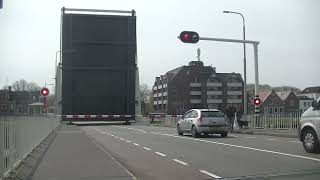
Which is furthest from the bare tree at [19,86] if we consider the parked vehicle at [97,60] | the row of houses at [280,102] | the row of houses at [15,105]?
the row of houses at [280,102]

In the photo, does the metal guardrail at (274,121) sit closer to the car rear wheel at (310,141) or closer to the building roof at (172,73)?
the car rear wheel at (310,141)

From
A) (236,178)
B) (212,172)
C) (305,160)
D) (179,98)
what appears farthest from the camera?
(179,98)

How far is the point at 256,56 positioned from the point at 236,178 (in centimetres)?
2171

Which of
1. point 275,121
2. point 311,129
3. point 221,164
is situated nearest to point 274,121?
point 275,121

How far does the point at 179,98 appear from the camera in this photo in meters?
128

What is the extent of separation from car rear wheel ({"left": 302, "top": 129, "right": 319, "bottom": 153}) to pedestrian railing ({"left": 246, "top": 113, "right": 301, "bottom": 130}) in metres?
12.1

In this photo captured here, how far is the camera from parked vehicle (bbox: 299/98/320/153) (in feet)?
45.6

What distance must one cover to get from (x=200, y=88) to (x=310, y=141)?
383 feet

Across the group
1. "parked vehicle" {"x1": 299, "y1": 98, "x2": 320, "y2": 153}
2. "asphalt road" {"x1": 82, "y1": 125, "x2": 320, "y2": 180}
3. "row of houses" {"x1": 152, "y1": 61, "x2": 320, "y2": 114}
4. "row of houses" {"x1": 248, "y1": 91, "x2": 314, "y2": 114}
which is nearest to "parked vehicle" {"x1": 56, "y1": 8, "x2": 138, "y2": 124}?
"asphalt road" {"x1": 82, "y1": 125, "x2": 320, "y2": 180}

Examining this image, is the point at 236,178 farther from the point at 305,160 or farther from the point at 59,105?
the point at 59,105

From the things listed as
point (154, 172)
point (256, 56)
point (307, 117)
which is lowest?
point (154, 172)

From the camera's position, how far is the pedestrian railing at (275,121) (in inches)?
1067

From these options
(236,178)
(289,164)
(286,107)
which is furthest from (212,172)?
(286,107)

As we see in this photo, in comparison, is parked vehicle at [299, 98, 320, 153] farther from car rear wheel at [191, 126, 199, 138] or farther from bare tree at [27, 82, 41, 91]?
bare tree at [27, 82, 41, 91]
